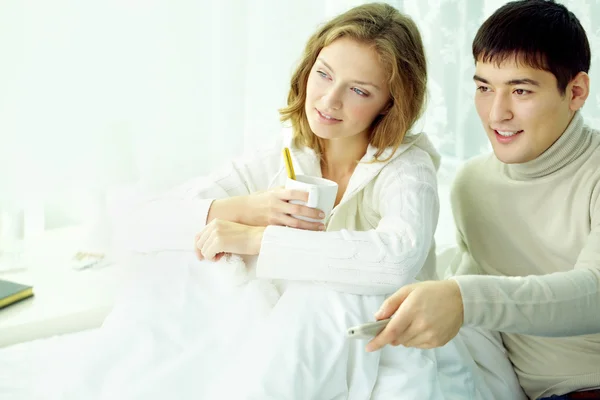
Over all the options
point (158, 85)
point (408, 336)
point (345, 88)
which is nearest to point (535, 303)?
point (408, 336)

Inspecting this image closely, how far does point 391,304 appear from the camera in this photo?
3.36 ft

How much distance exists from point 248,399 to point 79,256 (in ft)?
3.98

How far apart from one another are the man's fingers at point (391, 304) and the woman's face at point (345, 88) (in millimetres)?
538

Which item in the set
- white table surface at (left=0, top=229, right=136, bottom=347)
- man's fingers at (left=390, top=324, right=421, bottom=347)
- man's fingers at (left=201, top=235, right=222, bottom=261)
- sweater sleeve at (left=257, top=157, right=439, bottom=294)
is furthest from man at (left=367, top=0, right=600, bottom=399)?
white table surface at (left=0, top=229, right=136, bottom=347)

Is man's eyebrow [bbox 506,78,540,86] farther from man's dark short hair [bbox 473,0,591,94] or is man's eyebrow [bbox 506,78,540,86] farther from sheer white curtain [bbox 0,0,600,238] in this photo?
sheer white curtain [bbox 0,0,600,238]

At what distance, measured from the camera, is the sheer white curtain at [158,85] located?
2094mm

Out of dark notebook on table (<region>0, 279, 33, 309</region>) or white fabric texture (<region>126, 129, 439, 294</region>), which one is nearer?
white fabric texture (<region>126, 129, 439, 294</region>)

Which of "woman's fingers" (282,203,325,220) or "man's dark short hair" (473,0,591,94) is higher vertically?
"man's dark short hair" (473,0,591,94)

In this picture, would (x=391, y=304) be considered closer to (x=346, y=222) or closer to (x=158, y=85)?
(x=346, y=222)

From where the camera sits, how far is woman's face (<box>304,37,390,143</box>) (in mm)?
1449

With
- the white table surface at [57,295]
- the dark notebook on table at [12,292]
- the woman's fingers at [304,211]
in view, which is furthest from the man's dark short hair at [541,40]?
the dark notebook on table at [12,292]

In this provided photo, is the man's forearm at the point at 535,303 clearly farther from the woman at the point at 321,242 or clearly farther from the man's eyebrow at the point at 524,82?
the man's eyebrow at the point at 524,82

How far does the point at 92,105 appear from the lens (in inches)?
88.7

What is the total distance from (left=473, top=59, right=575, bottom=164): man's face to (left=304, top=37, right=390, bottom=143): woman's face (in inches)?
8.7
